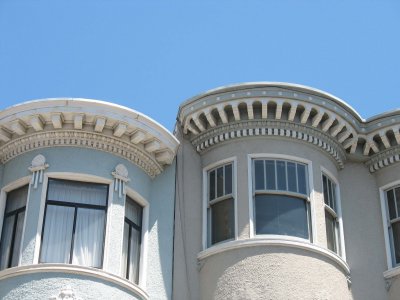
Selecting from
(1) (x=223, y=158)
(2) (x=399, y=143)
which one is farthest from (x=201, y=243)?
(2) (x=399, y=143)

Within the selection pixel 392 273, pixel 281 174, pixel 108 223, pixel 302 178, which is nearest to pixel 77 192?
pixel 108 223

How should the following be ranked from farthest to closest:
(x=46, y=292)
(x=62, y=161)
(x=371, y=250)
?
(x=371, y=250) → (x=62, y=161) → (x=46, y=292)

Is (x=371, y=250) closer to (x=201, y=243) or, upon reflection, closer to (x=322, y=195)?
(x=322, y=195)

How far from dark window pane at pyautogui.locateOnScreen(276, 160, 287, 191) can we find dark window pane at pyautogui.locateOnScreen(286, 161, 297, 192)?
114mm

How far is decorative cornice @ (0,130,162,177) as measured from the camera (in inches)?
722

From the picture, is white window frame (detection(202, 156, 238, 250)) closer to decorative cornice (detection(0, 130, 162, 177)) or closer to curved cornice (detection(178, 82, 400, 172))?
curved cornice (detection(178, 82, 400, 172))

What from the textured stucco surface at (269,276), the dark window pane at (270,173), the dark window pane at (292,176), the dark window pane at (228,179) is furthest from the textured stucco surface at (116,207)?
the dark window pane at (292,176)

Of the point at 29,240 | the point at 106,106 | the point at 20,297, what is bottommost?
the point at 20,297

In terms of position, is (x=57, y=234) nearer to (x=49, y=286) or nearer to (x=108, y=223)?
(x=108, y=223)

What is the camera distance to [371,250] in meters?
19.5

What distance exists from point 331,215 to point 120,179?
4890 millimetres

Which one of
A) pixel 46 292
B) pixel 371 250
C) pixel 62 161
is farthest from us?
pixel 371 250

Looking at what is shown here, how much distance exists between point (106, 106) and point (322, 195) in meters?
5.16

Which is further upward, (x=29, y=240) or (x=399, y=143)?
(x=399, y=143)
